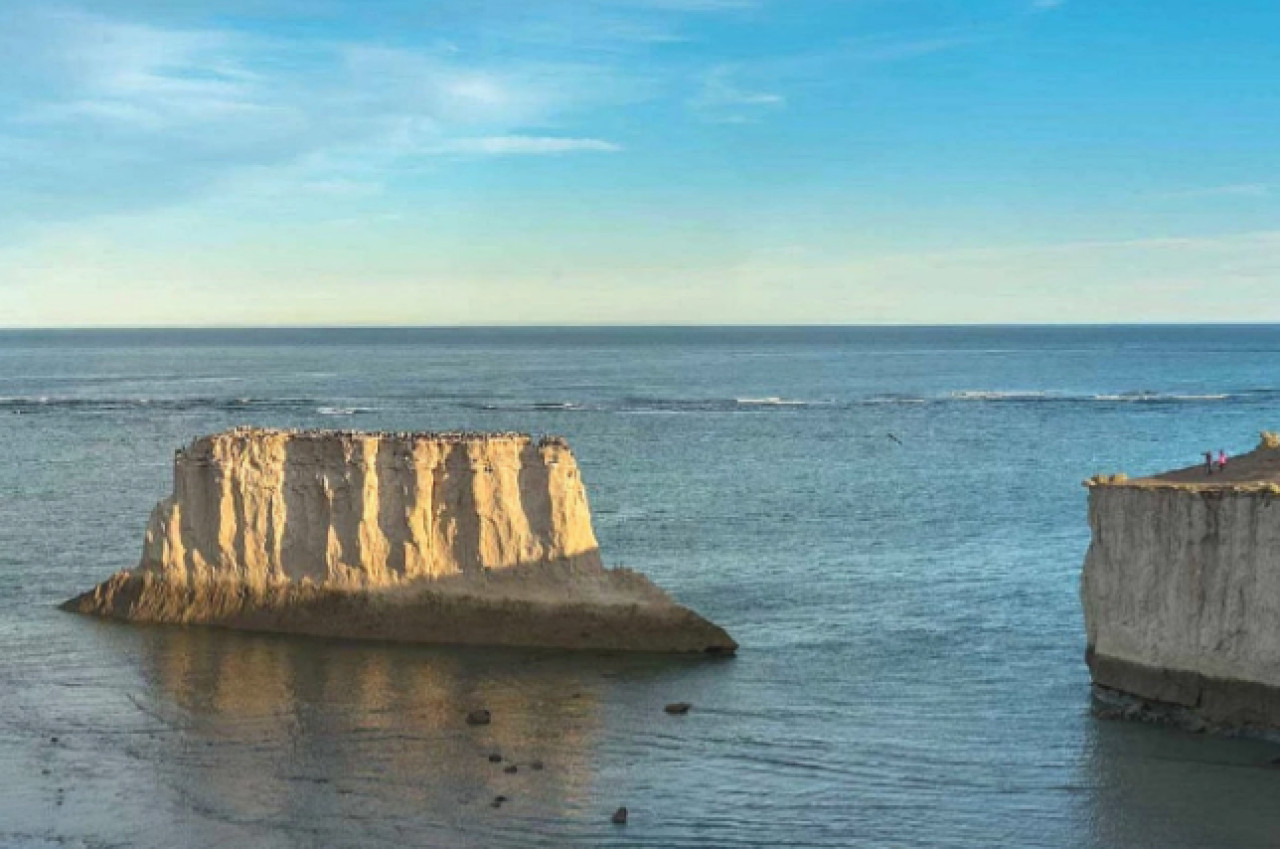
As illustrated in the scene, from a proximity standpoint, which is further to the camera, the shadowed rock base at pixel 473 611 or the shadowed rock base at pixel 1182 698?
the shadowed rock base at pixel 473 611

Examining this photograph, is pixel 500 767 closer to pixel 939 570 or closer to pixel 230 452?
pixel 230 452

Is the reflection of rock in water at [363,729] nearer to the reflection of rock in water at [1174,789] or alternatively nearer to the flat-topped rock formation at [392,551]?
the flat-topped rock formation at [392,551]

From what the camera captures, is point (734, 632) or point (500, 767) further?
point (734, 632)

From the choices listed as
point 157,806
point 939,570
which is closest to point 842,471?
point 939,570

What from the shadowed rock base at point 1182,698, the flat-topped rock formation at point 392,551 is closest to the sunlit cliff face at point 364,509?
the flat-topped rock formation at point 392,551

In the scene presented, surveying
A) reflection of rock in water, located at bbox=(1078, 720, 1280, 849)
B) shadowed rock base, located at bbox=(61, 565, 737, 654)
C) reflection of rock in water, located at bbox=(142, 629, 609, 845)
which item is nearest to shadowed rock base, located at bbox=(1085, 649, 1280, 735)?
reflection of rock in water, located at bbox=(1078, 720, 1280, 849)

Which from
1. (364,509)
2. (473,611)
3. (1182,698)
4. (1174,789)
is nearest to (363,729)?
(473,611)
